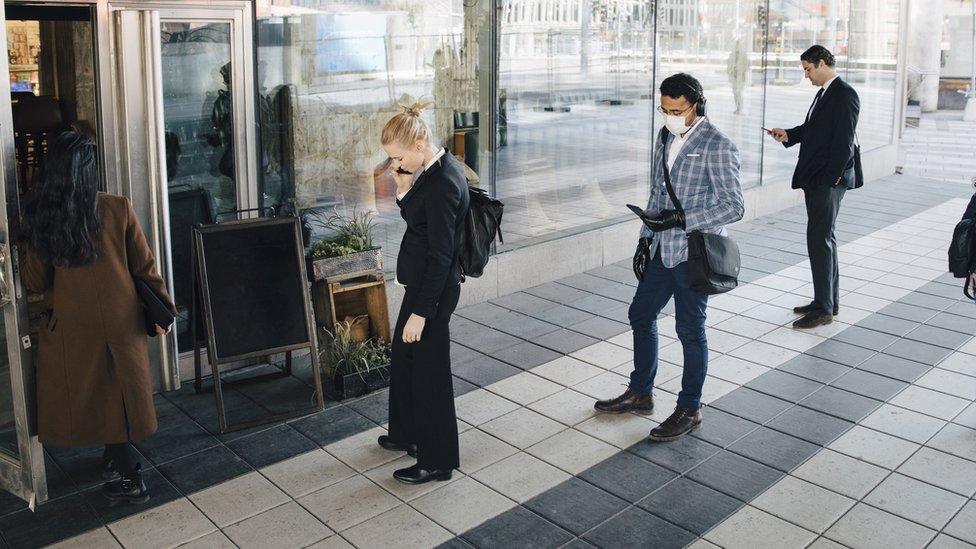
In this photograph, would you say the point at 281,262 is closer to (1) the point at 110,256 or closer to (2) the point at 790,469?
(1) the point at 110,256

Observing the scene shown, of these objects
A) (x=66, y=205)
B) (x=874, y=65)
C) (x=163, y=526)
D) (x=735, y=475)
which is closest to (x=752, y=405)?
(x=735, y=475)

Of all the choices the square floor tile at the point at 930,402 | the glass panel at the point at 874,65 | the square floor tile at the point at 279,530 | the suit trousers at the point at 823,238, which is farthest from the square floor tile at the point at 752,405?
the glass panel at the point at 874,65

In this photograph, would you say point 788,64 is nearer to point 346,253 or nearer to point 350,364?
point 346,253

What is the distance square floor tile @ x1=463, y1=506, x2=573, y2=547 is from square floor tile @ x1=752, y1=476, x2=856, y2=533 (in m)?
0.94

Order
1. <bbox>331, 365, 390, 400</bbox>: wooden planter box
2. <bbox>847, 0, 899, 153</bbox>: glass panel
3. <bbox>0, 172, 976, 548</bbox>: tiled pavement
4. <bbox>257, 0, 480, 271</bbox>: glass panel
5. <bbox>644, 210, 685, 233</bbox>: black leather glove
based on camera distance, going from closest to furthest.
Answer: <bbox>0, 172, 976, 548</bbox>: tiled pavement
<bbox>644, 210, 685, 233</bbox>: black leather glove
<bbox>331, 365, 390, 400</bbox>: wooden planter box
<bbox>257, 0, 480, 271</bbox>: glass panel
<bbox>847, 0, 899, 153</bbox>: glass panel

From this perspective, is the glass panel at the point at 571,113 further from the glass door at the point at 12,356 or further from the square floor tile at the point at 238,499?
the glass door at the point at 12,356

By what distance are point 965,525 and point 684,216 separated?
1.83 meters

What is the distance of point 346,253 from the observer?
5.80 m

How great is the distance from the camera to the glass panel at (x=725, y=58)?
9.44 meters

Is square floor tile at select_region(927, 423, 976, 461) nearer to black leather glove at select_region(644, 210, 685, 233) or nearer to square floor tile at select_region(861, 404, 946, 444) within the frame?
square floor tile at select_region(861, 404, 946, 444)

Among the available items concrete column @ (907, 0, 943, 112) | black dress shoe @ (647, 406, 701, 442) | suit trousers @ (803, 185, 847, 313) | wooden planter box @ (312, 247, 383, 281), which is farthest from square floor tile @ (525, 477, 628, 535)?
concrete column @ (907, 0, 943, 112)

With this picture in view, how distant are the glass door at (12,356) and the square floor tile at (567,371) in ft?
9.41

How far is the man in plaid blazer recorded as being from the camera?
471 centimetres

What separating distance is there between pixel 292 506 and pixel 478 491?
829 mm
